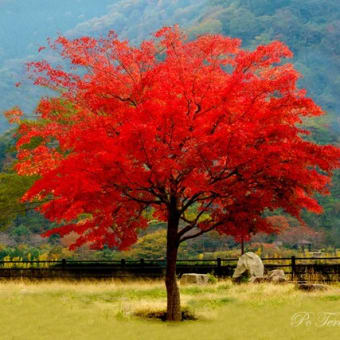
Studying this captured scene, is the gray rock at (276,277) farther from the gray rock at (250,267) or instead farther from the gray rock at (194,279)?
the gray rock at (194,279)

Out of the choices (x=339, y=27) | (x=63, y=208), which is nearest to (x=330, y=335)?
(x=63, y=208)

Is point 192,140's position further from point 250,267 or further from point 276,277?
point 250,267

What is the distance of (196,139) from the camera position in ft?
44.9

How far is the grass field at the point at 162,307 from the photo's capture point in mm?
13289

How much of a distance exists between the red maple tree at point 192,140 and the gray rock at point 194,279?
1029cm

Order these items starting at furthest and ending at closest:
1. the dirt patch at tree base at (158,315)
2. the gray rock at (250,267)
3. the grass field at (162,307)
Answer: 1. the gray rock at (250,267)
2. the dirt patch at tree base at (158,315)
3. the grass field at (162,307)

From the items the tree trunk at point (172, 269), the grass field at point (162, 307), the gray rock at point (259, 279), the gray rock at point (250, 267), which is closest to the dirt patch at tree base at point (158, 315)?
the grass field at point (162, 307)

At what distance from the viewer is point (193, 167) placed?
46.3 feet

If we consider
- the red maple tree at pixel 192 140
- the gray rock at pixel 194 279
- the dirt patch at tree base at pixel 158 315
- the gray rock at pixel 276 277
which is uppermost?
the red maple tree at pixel 192 140

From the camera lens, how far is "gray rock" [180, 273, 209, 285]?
25727mm

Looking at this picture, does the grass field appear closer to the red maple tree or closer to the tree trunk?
the tree trunk

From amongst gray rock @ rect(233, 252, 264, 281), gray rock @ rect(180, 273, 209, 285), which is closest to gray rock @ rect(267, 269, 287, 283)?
gray rock @ rect(233, 252, 264, 281)

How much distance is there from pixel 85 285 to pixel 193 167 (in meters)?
13.0

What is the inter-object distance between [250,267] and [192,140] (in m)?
13.0
